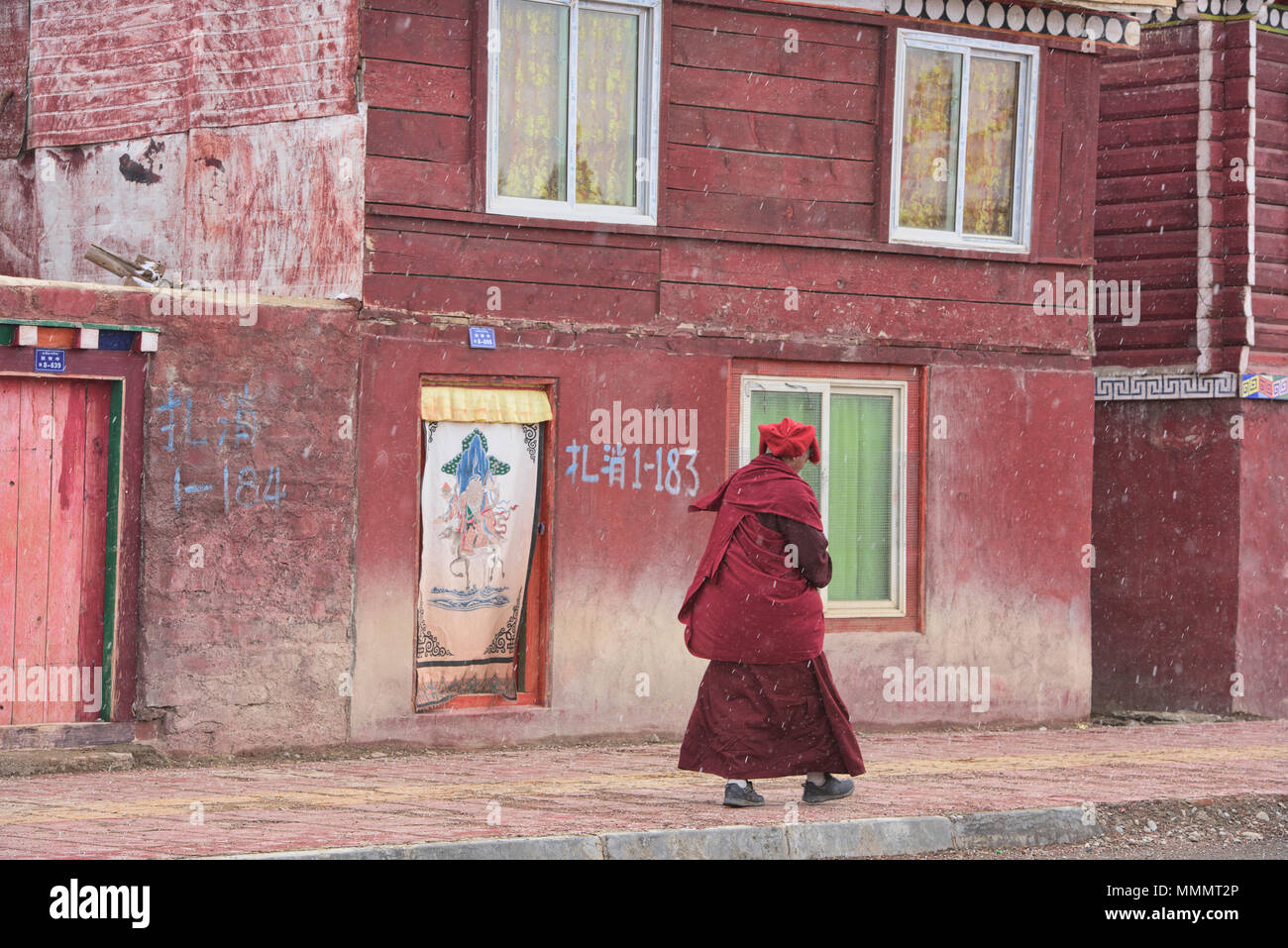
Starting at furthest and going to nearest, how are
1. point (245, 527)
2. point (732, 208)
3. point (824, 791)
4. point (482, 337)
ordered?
point (732, 208) < point (482, 337) < point (245, 527) < point (824, 791)

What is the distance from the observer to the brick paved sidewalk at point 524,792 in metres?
7.27

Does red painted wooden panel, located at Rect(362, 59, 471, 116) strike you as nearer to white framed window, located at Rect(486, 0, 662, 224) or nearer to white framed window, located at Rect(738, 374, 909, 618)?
white framed window, located at Rect(486, 0, 662, 224)

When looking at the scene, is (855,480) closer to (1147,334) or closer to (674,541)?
(674,541)

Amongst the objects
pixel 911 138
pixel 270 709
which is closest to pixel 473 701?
pixel 270 709

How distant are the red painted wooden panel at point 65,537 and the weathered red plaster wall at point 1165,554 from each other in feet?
29.2

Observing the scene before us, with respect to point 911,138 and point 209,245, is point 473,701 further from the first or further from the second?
point 911,138

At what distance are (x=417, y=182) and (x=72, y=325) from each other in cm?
242

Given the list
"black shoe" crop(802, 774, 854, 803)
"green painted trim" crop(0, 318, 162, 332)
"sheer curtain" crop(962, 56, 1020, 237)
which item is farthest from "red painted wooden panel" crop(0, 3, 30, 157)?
"black shoe" crop(802, 774, 854, 803)

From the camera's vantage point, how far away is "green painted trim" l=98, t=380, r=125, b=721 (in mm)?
9789

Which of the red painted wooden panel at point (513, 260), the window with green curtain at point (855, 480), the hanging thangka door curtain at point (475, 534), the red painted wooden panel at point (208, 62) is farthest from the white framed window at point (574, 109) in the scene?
the window with green curtain at point (855, 480)

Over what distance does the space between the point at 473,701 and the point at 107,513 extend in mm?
2762

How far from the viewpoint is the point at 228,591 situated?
10.0 metres

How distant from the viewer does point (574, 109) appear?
36.8 feet

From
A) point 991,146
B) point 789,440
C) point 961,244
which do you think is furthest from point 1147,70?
point 789,440
